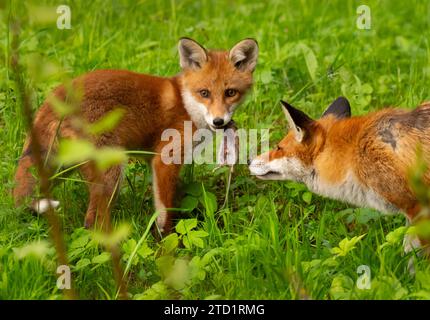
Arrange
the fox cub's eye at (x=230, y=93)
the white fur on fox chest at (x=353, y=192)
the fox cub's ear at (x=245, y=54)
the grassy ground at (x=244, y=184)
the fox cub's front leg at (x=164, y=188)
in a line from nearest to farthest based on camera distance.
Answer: the grassy ground at (x=244, y=184), the white fur on fox chest at (x=353, y=192), the fox cub's front leg at (x=164, y=188), the fox cub's eye at (x=230, y=93), the fox cub's ear at (x=245, y=54)

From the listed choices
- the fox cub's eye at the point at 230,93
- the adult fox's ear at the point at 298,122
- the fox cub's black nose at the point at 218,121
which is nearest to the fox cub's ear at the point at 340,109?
the adult fox's ear at the point at 298,122

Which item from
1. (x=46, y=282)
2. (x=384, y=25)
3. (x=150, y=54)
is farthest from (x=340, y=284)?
(x=384, y=25)

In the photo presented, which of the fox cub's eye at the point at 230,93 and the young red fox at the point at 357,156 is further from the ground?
the fox cub's eye at the point at 230,93

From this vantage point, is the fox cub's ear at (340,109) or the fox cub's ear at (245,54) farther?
the fox cub's ear at (245,54)

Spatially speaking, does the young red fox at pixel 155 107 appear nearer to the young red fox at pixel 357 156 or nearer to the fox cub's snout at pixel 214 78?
the fox cub's snout at pixel 214 78

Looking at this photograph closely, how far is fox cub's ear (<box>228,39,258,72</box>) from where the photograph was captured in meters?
6.16

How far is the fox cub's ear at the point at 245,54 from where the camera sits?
20.2 ft

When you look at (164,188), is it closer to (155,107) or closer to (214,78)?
(155,107)

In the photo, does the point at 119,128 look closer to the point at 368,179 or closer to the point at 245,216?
the point at 245,216

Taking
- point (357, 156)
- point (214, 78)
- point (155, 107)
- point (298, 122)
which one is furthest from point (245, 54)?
point (357, 156)

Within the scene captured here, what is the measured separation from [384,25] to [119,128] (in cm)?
472

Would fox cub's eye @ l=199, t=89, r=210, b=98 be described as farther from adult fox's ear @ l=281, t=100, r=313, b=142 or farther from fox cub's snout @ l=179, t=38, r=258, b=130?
adult fox's ear @ l=281, t=100, r=313, b=142

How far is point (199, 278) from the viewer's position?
4477 mm

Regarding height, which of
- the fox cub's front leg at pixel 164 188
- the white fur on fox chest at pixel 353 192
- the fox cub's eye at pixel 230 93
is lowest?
the fox cub's front leg at pixel 164 188
